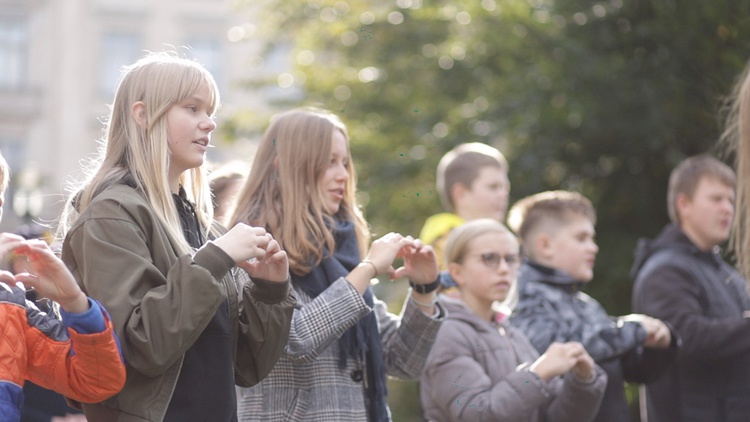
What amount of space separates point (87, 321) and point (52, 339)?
0.23 m

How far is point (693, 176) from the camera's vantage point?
6.87 metres

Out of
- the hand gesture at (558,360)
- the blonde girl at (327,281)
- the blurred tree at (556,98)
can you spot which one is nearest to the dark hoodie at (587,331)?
the hand gesture at (558,360)

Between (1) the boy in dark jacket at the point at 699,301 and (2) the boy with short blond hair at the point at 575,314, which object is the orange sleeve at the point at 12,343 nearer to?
(2) the boy with short blond hair at the point at 575,314

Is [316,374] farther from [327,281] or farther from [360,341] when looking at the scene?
[327,281]

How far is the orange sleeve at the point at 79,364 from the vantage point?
129 inches

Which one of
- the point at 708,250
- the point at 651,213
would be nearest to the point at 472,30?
the point at 651,213

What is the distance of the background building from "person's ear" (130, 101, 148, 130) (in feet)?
105

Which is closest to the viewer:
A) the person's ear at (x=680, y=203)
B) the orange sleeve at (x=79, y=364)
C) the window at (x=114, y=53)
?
the orange sleeve at (x=79, y=364)

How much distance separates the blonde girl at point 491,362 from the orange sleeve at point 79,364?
2.17 metres

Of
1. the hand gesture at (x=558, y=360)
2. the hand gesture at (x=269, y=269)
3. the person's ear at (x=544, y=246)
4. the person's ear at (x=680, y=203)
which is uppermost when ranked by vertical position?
the hand gesture at (x=269, y=269)

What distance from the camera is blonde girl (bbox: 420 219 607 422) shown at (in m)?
5.12

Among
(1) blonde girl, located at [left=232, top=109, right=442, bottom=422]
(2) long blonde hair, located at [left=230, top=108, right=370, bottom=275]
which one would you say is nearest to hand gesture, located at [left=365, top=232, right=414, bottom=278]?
(1) blonde girl, located at [left=232, top=109, right=442, bottom=422]

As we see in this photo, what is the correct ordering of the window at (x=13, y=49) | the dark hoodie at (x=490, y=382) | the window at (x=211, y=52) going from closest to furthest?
the dark hoodie at (x=490, y=382) → the window at (x=13, y=49) → the window at (x=211, y=52)

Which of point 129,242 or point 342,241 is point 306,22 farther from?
point 129,242
